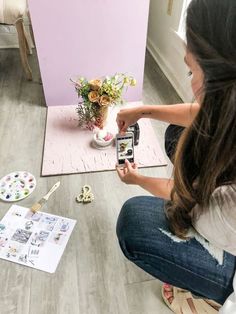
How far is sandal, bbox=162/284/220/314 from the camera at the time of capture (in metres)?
0.88

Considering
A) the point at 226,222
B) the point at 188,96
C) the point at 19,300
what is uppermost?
the point at 226,222

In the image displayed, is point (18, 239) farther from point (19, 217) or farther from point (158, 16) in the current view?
point (158, 16)

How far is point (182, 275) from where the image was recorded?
75 cm

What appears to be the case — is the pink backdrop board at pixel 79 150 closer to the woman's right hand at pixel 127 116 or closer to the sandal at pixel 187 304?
the woman's right hand at pixel 127 116

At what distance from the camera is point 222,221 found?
60 cm

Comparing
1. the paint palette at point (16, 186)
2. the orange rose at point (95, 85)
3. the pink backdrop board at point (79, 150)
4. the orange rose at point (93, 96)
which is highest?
the orange rose at point (95, 85)

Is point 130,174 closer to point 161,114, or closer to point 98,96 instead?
point 161,114

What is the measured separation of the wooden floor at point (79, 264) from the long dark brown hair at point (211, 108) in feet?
1.74

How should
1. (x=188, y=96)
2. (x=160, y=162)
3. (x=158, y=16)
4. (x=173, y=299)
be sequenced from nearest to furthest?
(x=173, y=299)
(x=160, y=162)
(x=188, y=96)
(x=158, y=16)

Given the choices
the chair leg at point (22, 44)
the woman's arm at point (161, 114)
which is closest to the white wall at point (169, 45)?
the woman's arm at point (161, 114)

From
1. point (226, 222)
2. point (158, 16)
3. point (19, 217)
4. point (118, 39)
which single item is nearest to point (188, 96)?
point (118, 39)

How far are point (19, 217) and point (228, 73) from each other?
39.4 inches

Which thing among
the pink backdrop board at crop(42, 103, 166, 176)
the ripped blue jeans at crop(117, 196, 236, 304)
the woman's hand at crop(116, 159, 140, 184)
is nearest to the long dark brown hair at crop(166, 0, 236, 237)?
the ripped blue jeans at crop(117, 196, 236, 304)

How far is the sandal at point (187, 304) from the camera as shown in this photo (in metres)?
0.88
